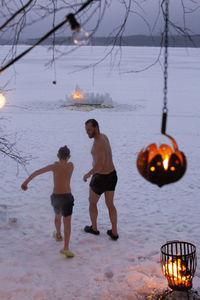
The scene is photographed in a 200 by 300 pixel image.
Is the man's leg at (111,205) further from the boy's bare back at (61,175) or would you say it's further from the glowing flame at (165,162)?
the glowing flame at (165,162)

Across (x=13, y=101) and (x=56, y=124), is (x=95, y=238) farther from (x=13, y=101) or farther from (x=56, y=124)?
(x=13, y=101)

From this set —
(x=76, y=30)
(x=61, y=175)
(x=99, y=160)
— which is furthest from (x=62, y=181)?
(x=76, y=30)

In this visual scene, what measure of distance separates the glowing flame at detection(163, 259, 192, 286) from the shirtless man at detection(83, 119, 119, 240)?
5.12 feet

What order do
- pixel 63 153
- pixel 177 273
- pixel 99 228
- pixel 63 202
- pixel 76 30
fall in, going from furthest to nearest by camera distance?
pixel 99 228, pixel 63 202, pixel 63 153, pixel 177 273, pixel 76 30

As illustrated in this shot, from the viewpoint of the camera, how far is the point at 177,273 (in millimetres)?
4141

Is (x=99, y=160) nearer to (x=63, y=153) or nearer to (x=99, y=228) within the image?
(x=63, y=153)

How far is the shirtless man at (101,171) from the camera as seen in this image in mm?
5152

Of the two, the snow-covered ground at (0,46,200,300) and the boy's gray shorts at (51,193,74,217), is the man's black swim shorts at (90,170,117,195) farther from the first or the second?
the snow-covered ground at (0,46,200,300)

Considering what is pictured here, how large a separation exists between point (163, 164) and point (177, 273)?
2.04 metres

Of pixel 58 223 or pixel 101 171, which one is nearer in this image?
pixel 101 171

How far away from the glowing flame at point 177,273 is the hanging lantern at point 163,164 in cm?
191

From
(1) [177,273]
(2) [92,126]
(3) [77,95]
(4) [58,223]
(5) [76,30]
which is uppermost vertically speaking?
(3) [77,95]

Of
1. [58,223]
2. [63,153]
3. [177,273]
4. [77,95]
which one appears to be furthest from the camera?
[77,95]

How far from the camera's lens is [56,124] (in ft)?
52.1
